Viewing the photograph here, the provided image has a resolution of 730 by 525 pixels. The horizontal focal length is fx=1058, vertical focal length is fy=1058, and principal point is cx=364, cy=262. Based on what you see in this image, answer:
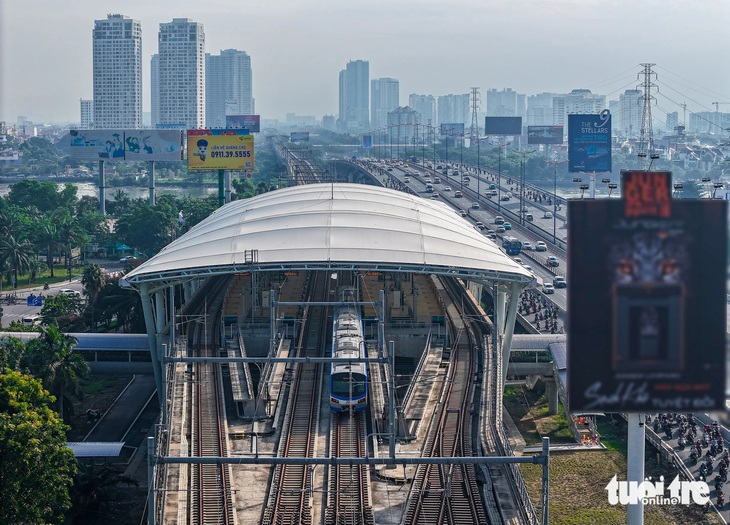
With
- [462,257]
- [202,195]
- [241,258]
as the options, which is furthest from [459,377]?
[202,195]

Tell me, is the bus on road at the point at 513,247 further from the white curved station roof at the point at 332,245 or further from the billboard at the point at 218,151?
the white curved station roof at the point at 332,245

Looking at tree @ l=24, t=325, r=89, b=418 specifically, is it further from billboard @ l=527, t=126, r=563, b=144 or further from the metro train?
billboard @ l=527, t=126, r=563, b=144

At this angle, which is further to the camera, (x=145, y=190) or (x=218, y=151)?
(x=145, y=190)

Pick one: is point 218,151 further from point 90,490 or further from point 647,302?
point 647,302

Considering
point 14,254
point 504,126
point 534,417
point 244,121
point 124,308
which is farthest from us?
point 244,121

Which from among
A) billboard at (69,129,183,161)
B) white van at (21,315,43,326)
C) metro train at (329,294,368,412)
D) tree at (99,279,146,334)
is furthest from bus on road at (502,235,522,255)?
metro train at (329,294,368,412)

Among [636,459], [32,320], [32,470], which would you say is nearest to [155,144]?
[32,320]

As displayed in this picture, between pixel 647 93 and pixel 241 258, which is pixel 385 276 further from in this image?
pixel 647 93
